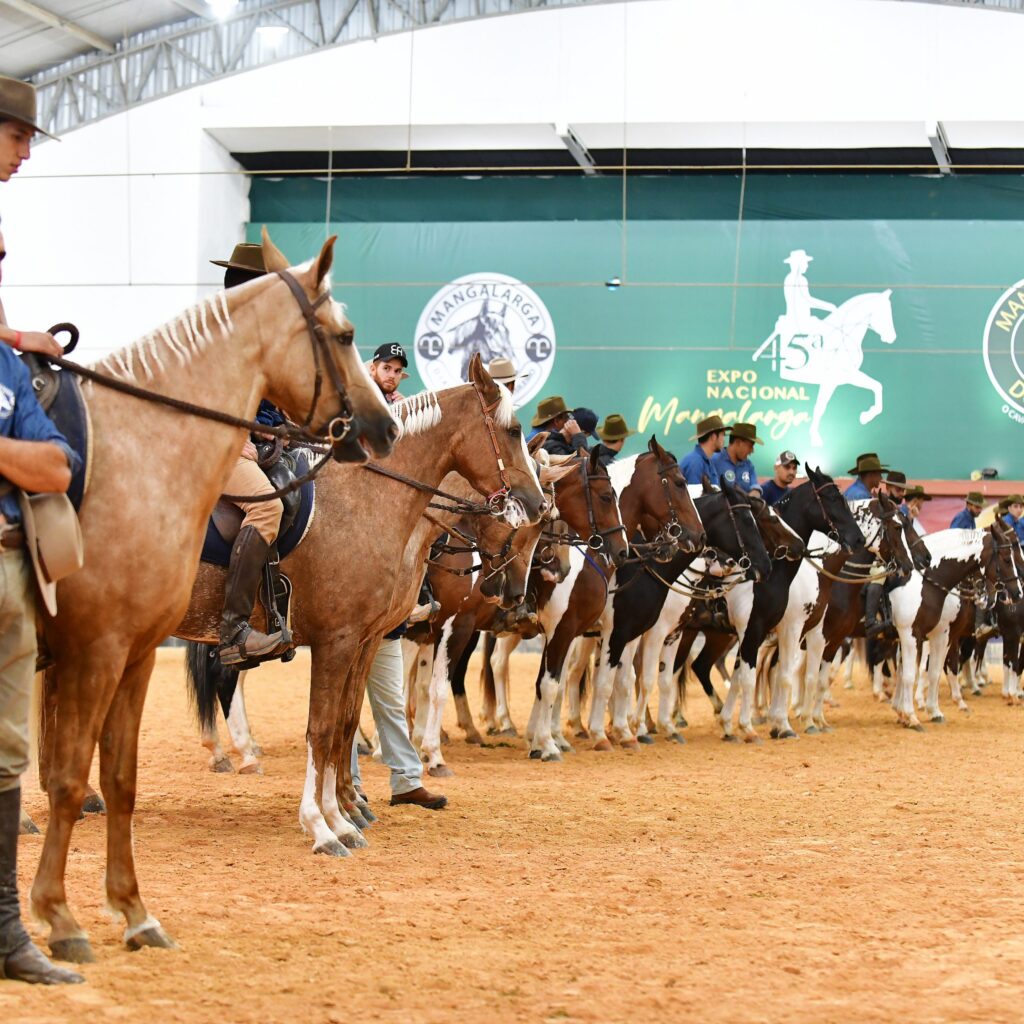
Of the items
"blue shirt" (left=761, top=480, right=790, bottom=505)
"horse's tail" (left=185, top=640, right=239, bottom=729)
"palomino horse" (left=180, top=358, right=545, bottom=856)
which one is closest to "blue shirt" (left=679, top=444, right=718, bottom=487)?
"blue shirt" (left=761, top=480, right=790, bottom=505)

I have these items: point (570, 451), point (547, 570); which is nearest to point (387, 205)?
point (570, 451)

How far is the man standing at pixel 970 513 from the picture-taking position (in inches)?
845

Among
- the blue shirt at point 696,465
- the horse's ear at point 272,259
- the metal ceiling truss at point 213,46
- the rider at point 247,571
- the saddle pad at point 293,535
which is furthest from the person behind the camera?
the metal ceiling truss at point 213,46

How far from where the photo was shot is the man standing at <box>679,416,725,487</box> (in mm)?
14648

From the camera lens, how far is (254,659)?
23.3ft

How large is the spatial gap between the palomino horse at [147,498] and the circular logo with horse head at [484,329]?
2142 cm

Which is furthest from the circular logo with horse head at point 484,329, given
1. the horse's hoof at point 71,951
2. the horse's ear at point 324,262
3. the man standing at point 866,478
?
the horse's hoof at point 71,951

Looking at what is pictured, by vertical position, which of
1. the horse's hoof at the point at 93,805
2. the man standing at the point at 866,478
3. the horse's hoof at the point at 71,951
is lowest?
the horse's hoof at the point at 93,805

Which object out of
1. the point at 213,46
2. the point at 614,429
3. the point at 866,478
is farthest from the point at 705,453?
the point at 213,46

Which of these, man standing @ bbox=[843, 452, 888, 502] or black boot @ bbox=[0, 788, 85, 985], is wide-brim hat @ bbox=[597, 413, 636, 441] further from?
black boot @ bbox=[0, 788, 85, 985]

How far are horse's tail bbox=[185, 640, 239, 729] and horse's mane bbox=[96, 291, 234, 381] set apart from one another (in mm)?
4567

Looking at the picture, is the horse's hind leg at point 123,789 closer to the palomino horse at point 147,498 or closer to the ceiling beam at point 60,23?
the palomino horse at point 147,498

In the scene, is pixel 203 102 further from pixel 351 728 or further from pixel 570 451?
pixel 351 728

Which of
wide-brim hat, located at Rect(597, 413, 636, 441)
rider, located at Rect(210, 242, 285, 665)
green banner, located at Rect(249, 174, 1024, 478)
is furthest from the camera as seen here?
green banner, located at Rect(249, 174, 1024, 478)
